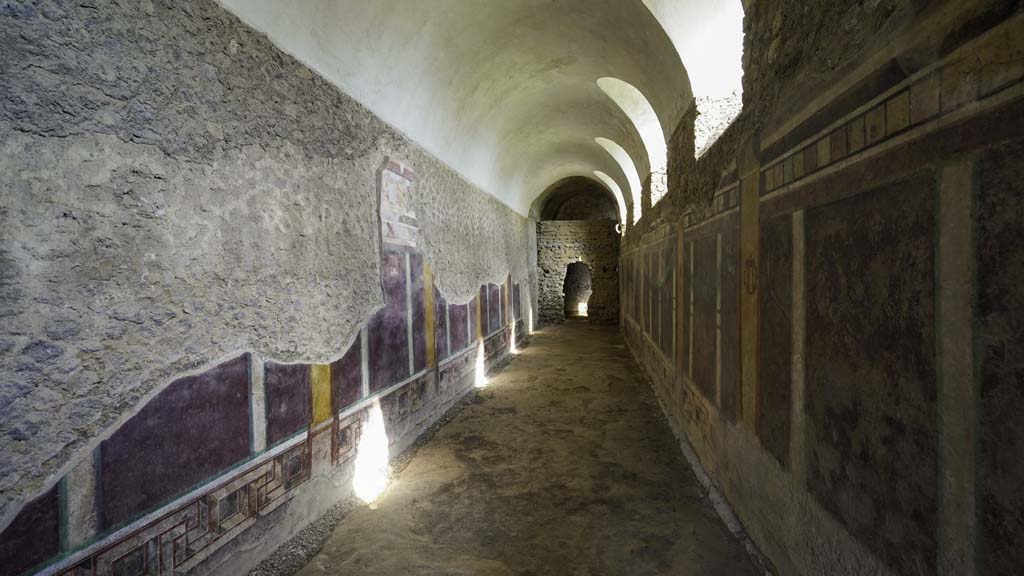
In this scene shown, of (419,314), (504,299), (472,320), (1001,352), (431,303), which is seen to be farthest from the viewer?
(504,299)

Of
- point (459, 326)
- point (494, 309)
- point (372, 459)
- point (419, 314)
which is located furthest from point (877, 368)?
point (494, 309)

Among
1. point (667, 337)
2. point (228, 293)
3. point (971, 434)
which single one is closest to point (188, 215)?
point (228, 293)

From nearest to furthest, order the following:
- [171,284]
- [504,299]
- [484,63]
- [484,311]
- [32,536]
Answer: [32,536] < [171,284] < [484,63] < [484,311] < [504,299]

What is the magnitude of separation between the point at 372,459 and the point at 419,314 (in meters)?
1.59

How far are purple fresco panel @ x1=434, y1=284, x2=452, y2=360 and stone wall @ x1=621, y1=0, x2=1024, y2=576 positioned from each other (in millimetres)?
3305

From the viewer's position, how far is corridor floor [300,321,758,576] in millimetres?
2678

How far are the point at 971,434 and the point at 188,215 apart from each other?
2949 millimetres

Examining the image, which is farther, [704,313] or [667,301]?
[667,301]

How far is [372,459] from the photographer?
3799mm

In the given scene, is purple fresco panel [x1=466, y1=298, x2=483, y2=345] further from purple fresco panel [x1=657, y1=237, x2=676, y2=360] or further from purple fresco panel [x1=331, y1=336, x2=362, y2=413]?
purple fresco panel [x1=331, y1=336, x2=362, y2=413]

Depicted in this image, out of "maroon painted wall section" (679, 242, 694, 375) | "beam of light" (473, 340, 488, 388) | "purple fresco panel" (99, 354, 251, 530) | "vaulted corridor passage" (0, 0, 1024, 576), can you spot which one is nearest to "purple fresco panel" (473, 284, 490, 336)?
"beam of light" (473, 340, 488, 388)

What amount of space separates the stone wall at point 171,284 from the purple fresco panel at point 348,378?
0.02 metres

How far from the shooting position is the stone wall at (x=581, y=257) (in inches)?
580

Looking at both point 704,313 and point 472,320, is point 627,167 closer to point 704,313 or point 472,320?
point 472,320
